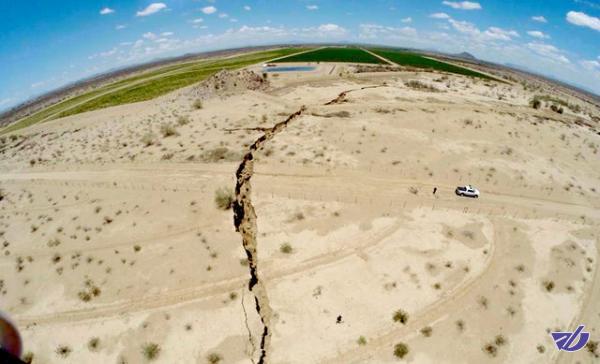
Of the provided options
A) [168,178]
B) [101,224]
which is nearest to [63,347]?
[101,224]

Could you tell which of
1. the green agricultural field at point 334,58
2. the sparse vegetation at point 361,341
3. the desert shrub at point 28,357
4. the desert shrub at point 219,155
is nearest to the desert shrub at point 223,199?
the desert shrub at point 219,155

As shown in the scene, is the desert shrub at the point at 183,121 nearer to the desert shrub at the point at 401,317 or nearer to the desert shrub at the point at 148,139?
the desert shrub at the point at 148,139

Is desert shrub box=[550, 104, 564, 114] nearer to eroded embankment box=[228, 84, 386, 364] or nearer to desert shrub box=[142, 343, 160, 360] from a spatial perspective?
eroded embankment box=[228, 84, 386, 364]

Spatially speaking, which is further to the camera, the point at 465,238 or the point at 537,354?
the point at 465,238

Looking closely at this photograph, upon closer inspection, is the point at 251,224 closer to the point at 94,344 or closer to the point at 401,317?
the point at 94,344

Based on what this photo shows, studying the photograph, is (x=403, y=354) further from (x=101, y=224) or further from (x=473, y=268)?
(x=101, y=224)

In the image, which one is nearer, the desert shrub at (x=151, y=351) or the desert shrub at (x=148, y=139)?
the desert shrub at (x=151, y=351)
